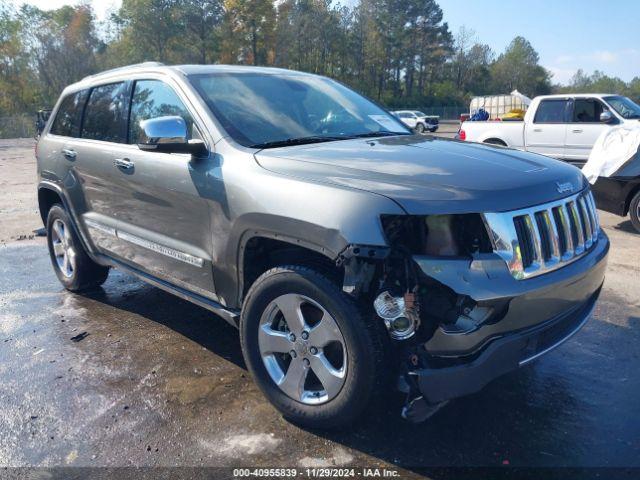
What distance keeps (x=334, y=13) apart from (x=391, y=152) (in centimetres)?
7103

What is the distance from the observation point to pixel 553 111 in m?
12.0

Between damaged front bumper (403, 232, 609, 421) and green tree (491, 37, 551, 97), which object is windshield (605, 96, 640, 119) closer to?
damaged front bumper (403, 232, 609, 421)

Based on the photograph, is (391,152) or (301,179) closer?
(301,179)

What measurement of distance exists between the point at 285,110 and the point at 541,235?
1.87 metres

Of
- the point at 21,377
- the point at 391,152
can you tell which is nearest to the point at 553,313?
the point at 391,152

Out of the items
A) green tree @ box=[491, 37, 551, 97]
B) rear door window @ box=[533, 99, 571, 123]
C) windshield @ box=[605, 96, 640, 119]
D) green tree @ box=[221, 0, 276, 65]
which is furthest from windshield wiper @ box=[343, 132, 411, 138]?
green tree @ box=[491, 37, 551, 97]

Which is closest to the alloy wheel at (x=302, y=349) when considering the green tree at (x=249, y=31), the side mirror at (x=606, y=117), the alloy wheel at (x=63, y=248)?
the alloy wheel at (x=63, y=248)

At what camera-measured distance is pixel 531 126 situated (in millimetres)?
12070

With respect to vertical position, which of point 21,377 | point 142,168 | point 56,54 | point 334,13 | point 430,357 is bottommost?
point 21,377

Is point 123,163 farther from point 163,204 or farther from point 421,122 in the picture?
point 421,122

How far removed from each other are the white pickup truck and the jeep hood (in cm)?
907

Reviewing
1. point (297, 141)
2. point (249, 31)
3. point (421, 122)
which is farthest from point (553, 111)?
point (249, 31)

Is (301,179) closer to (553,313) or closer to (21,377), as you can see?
(553,313)

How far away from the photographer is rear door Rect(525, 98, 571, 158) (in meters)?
11.8
